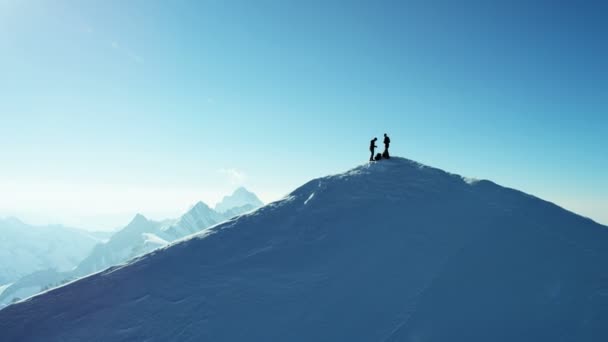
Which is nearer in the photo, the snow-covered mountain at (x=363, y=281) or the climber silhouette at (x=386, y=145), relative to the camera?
the snow-covered mountain at (x=363, y=281)

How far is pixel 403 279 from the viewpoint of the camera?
15484 mm

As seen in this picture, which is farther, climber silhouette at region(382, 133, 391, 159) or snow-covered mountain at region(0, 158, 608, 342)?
climber silhouette at region(382, 133, 391, 159)

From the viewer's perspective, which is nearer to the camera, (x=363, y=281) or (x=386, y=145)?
(x=363, y=281)

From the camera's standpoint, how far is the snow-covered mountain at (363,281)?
1293 cm

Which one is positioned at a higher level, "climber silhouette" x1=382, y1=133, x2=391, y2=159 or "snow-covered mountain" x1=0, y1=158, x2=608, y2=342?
"climber silhouette" x1=382, y1=133, x2=391, y2=159

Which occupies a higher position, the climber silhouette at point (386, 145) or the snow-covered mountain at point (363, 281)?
the climber silhouette at point (386, 145)

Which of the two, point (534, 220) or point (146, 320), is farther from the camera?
point (534, 220)

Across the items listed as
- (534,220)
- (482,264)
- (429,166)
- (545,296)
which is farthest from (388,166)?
(545,296)

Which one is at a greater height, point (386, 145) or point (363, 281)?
point (386, 145)

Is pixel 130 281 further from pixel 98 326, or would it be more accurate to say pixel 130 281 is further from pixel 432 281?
pixel 432 281

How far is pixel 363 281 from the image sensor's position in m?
15.8

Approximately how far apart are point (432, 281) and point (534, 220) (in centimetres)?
996

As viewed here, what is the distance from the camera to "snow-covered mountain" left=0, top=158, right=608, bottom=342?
42.4ft

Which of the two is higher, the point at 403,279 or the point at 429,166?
the point at 429,166
